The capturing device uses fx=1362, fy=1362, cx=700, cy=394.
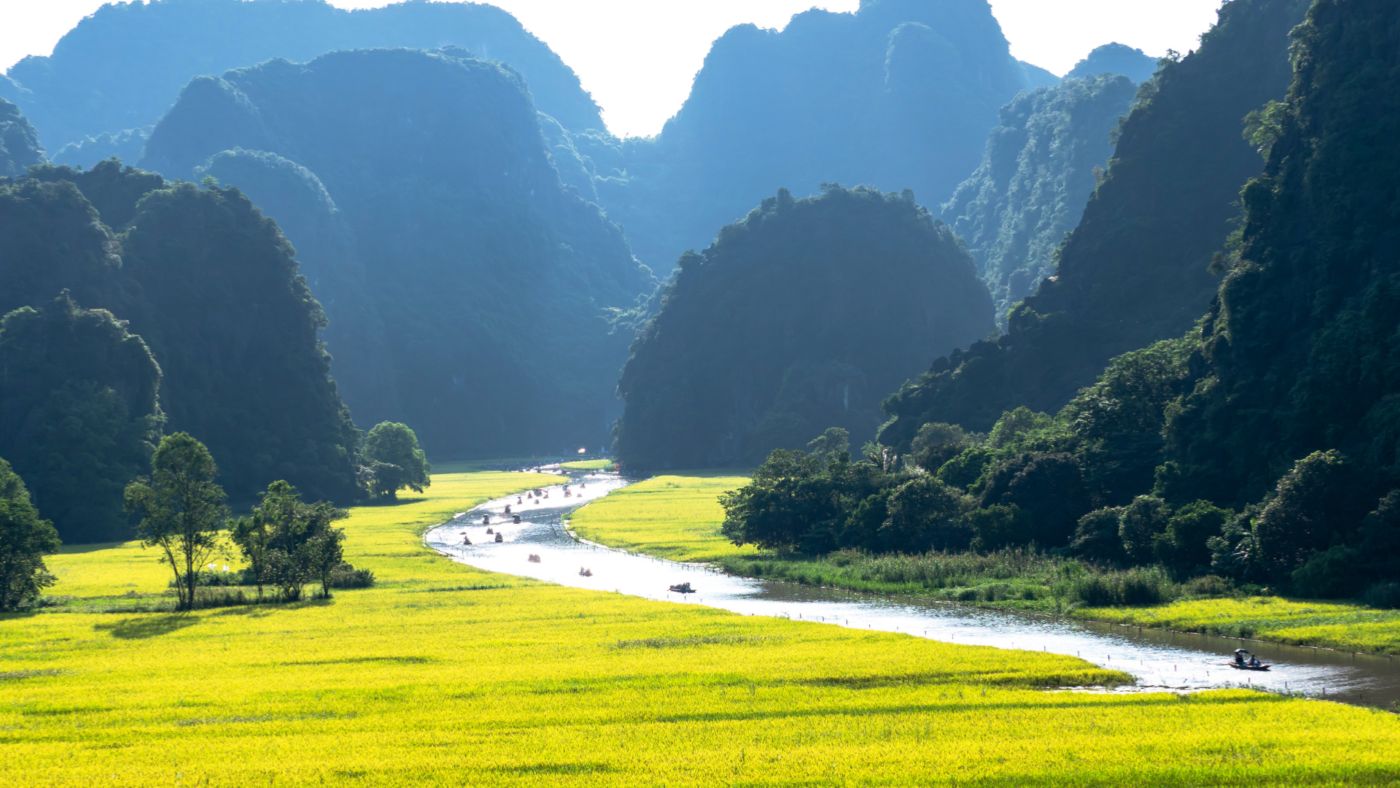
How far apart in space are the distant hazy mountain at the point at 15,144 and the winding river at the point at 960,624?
404 feet

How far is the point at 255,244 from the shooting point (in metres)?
148

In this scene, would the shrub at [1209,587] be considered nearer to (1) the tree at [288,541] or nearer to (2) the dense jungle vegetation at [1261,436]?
(2) the dense jungle vegetation at [1261,436]

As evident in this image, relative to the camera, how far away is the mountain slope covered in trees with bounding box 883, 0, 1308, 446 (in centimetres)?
10994

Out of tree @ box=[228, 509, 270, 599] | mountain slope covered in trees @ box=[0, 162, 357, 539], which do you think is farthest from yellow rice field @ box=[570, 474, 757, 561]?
mountain slope covered in trees @ box=[0, 162, 357, 539]

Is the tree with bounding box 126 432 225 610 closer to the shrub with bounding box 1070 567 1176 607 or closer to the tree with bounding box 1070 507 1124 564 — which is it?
the shrub with bounding box 1070 567 1176 607

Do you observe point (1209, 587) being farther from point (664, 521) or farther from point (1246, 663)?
point (664, 521)

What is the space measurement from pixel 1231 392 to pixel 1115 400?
29.1 ft

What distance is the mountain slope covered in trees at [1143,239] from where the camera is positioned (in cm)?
10994

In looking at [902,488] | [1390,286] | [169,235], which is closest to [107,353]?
[169,235]

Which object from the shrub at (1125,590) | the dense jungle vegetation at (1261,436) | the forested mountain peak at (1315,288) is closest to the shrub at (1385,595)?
the dense jungle vegetation at (1261,436)

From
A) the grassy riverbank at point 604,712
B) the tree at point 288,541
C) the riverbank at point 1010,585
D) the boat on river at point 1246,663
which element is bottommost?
the grassy riverbank at point 604,712

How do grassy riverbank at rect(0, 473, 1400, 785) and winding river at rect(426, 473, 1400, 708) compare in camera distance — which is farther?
winding river at rect(426, 473, 1400, 708)

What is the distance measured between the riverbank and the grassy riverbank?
9.37 m

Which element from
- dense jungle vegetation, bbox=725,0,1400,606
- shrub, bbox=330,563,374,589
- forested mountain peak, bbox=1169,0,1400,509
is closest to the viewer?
dense jungle vegetation, bbox=725,0,1400,606
